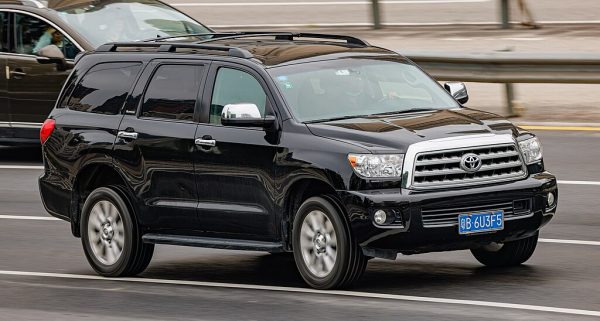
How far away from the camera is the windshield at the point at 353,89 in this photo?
10820mm

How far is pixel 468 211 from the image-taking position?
10.1 meters

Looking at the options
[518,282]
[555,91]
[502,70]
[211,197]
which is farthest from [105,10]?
[518,282]

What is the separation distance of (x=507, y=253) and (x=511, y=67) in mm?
8277

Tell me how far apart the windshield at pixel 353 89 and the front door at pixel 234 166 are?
24cm

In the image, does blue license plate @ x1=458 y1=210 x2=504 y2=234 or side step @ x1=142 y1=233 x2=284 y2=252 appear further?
side step @ x1=142 y1=233 x2=284 y2=252

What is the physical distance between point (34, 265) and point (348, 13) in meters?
17.6

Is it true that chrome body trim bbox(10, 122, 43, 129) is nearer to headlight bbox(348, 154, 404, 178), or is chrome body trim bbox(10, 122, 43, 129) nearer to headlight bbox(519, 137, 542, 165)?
headlight bbox(519, 137, 542, 165)

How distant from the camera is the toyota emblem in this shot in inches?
399

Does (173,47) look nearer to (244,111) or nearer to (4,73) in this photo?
(244,111)

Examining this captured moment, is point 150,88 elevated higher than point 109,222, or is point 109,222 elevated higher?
point 150,88

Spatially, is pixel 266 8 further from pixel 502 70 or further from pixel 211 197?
pixel 211 197

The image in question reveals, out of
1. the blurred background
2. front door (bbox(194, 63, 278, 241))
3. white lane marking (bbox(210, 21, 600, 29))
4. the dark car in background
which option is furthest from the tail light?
white lane marking (bbox(210, 21, 600, 29))

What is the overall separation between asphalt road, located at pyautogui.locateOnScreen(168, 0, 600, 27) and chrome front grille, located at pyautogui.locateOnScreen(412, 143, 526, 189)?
1571 cm

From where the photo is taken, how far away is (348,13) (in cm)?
2939
